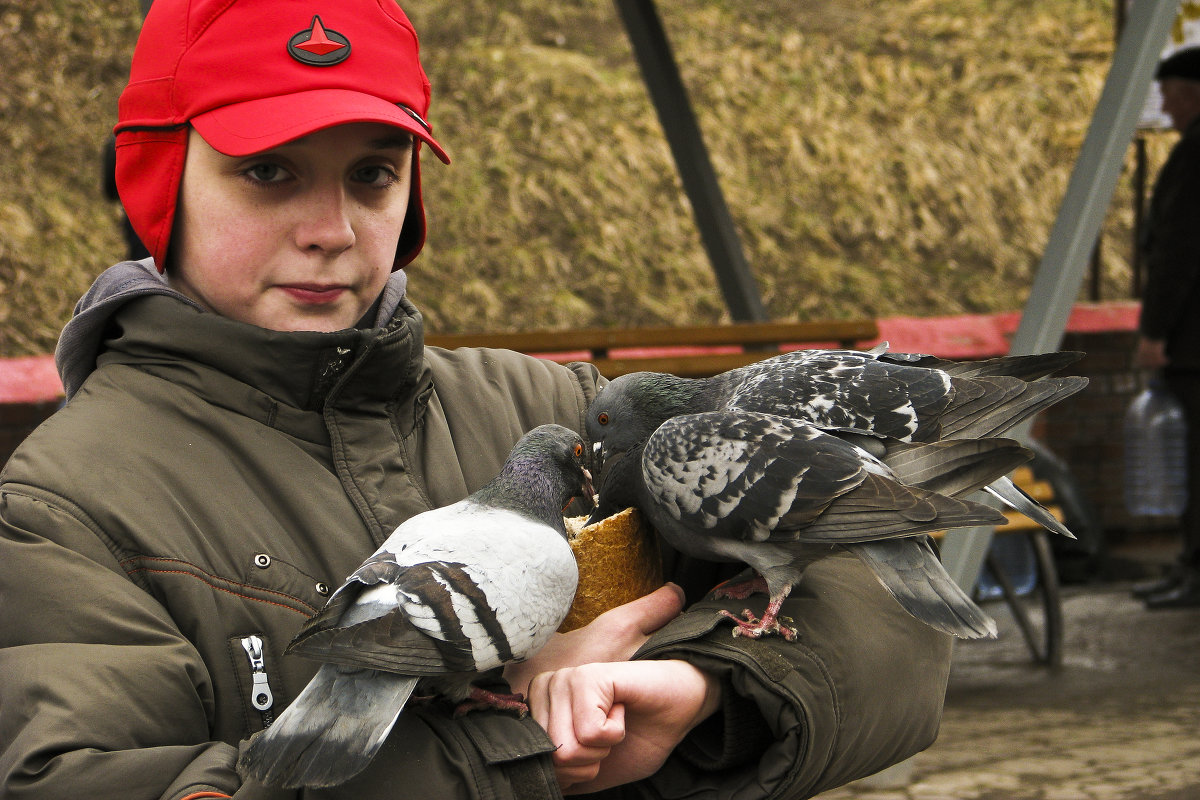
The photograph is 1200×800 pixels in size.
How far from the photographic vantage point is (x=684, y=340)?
522 cm

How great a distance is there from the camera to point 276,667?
148 centimetres

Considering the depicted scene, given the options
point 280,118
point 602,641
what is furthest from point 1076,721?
point 280,118

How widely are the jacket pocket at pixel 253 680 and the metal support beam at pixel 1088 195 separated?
3.19 metres

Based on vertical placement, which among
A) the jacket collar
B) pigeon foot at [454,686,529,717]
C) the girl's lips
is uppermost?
the girl's lips

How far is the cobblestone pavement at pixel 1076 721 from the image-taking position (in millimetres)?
4234

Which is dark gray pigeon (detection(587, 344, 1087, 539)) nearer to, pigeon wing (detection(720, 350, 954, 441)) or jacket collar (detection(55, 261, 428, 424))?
pigeon wing (detection(720, 350, 954, 441))

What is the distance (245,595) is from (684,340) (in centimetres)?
387

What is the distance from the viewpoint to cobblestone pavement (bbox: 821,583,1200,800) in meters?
4.23

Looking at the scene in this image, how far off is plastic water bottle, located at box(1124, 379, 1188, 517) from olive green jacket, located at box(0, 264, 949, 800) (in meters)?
6.57

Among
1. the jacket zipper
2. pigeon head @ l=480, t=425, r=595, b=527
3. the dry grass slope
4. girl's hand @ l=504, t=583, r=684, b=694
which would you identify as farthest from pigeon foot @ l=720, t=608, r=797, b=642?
the dry grass slope

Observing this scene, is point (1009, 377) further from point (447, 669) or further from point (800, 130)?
point (800, 130)

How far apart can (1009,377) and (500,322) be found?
846 centimetres

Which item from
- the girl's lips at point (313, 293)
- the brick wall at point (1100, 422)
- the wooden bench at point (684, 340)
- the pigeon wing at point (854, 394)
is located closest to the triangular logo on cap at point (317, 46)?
the girl's lips at point (313, 293)

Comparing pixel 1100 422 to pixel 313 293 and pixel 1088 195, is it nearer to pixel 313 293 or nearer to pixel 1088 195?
pixel 1088 195
